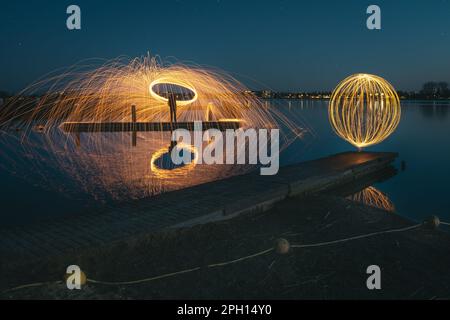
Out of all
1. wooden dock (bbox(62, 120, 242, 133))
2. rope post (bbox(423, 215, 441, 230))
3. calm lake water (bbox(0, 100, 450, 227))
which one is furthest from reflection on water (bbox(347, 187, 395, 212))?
wooden dock (bbox(62, 120, 242, 133))

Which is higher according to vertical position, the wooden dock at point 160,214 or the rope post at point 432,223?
the wooden dock at point 160,214

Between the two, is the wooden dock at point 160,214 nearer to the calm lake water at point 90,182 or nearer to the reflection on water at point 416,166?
the calm lake water at point 90,182

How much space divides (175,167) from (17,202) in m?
5.26

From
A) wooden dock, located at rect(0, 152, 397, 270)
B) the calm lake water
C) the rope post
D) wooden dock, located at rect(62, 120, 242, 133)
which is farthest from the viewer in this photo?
wooden dock, located at rect(62, 120, 242, 133)

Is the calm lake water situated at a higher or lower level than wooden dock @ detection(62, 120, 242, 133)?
lower

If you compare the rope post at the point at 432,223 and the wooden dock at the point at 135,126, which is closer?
the rope post at the point at 432,223

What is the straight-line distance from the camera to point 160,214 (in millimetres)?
6547

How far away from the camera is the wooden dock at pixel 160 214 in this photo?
17.0 ft

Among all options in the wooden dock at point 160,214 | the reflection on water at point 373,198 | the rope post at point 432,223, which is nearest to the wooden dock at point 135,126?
the reflection on water at point 373,198

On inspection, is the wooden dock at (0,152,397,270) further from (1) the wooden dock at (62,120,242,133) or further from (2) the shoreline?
(1) the wooden dock at (62,120,242,133)

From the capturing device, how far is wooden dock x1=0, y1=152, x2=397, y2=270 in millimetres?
5176

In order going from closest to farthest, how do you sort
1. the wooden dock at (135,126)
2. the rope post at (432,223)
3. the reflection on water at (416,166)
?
the rope post at (432,223), the reflection on water at (416,166), the wooden dock at (135,126)

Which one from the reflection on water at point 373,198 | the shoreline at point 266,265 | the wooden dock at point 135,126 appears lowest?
the reflection on water at point 373,198

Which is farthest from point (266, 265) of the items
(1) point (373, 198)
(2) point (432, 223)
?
(1) point (373, 198)
